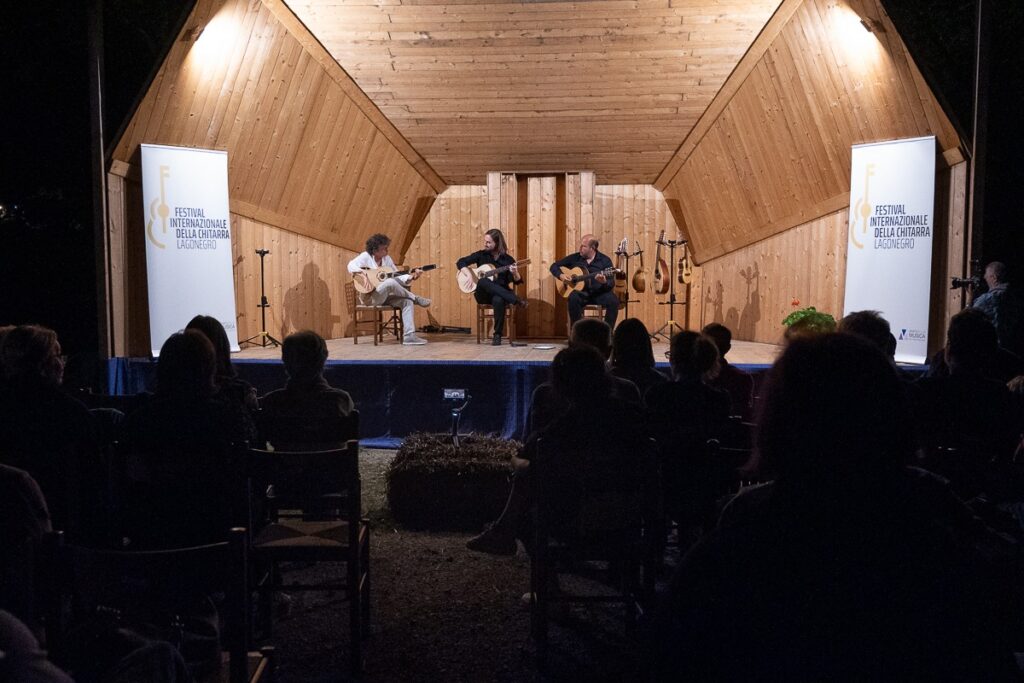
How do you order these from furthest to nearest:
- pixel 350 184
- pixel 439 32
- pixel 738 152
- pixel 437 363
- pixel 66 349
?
pixel 66 349 → pixel 350 184 → pixel 738 152 → pixel 439 32 → pixel 437 363

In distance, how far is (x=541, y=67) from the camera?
8836 mm

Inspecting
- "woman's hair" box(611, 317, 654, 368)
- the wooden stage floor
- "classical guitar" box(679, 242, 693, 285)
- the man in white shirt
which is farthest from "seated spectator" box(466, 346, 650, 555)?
"classical guitar" box(679, 242, 693, 285)

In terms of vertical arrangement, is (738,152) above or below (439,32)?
below

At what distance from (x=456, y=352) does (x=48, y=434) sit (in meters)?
5.65

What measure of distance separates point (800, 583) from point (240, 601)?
3.48ft

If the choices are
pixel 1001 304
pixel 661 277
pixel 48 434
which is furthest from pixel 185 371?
pixel 661 277

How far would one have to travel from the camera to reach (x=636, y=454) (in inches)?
110

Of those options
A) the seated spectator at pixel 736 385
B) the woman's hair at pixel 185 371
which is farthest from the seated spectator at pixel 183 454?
the seated spectator at pixel 736 385

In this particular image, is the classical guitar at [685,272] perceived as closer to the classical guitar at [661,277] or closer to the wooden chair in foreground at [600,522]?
the classical guitar at [661,277]

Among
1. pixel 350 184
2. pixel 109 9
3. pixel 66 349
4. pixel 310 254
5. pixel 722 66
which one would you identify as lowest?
pixel 66 349

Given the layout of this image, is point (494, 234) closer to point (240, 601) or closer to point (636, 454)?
point (636, 454)

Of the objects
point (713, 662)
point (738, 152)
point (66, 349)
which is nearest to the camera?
point (713, 662)

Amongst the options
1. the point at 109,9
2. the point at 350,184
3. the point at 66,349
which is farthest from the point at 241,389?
the point at 109,9

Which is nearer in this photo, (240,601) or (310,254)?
(240,601)
